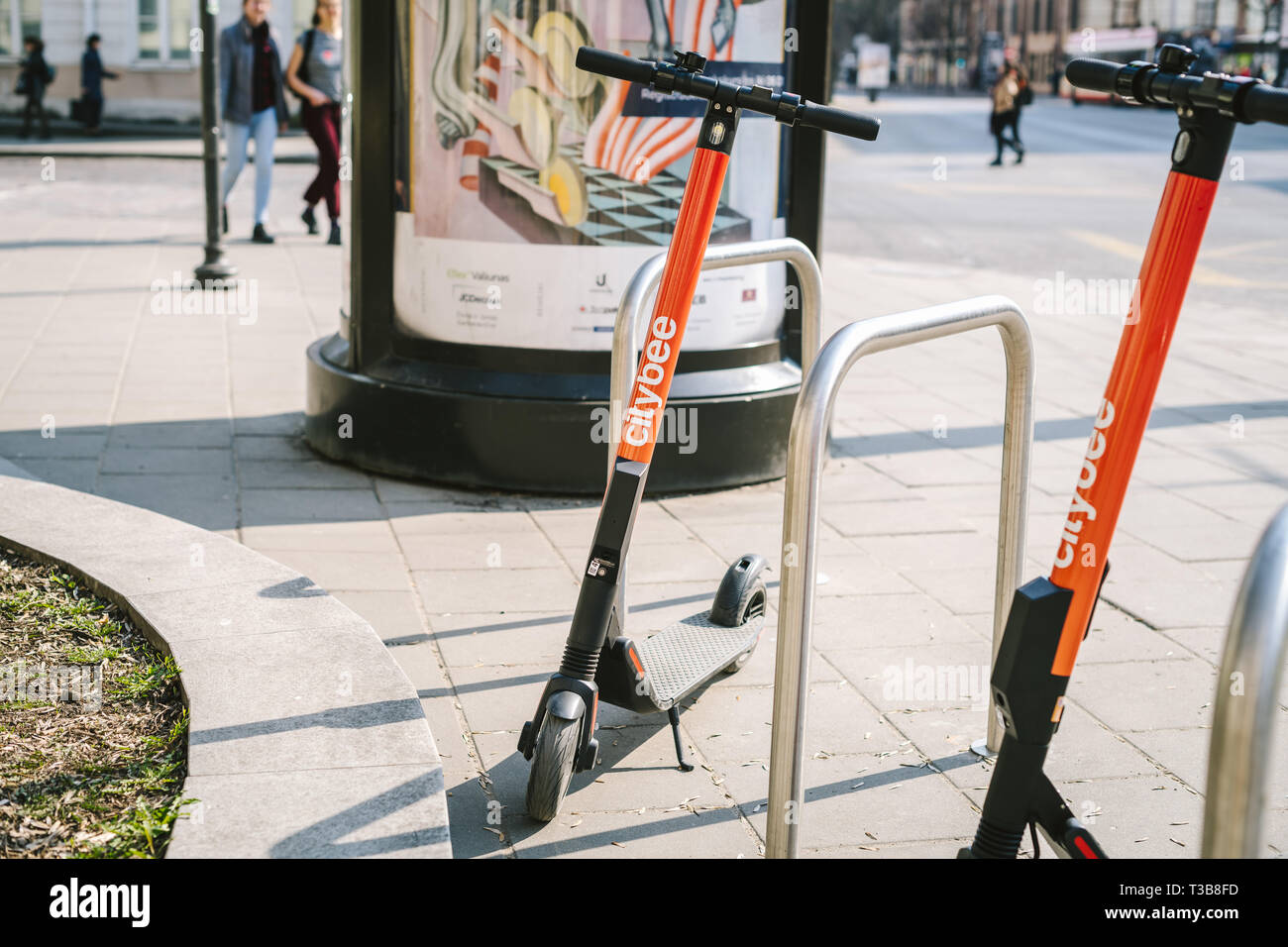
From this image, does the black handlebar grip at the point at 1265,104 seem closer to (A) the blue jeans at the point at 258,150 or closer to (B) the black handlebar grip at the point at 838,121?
(B) the black handlebar grip at the point at 838,121

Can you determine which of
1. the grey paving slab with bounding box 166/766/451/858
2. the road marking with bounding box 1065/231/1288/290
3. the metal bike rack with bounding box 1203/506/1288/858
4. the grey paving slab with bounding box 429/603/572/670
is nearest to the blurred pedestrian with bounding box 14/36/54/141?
the road marking with bounding box 1065/231/1288/290

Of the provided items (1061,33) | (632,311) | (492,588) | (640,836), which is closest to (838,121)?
(632,311)

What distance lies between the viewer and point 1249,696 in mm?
1754

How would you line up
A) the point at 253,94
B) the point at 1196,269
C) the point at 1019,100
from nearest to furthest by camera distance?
the point at 253,94 → the point at 1196,269 → the point at 1019,100

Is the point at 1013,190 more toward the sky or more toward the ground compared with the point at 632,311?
more toward the ground

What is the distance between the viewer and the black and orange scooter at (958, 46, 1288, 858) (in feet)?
7.66

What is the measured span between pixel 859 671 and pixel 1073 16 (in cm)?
9208

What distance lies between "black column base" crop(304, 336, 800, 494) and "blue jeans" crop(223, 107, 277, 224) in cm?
729

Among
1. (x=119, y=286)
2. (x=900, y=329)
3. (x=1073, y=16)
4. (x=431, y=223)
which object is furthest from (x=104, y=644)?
(x=1073, y=16)

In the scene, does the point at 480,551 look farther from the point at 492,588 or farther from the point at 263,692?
the point at 263,692

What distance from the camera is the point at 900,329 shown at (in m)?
2.69

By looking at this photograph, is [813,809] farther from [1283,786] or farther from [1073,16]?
[1073,16]

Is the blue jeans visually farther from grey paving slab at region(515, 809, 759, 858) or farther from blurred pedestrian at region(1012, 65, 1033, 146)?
blurred pedestrian at region(1012, 65, 1033, 146)

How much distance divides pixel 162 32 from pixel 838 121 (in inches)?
1253
